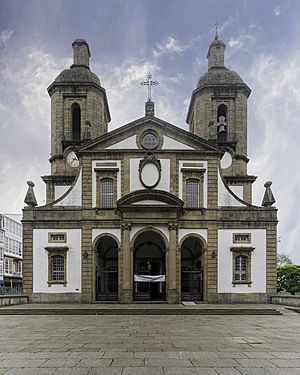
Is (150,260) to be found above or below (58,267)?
below

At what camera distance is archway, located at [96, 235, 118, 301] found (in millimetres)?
28523

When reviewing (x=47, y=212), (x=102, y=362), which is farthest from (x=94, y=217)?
(x=102, y=362)

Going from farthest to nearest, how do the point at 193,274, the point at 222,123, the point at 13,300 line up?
1. the point at 222,123
2. the point at 193,274
3. the point at 13,300

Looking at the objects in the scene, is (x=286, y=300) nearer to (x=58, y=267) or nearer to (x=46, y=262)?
(x=58, y=267)

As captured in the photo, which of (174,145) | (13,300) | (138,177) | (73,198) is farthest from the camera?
(174,145)

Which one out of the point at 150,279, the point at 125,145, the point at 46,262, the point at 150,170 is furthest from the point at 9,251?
the point at 150,170

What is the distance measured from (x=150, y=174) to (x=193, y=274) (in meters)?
7.98

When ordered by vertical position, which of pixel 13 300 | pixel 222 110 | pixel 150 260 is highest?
pixel 222 110

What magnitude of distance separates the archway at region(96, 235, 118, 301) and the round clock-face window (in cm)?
475

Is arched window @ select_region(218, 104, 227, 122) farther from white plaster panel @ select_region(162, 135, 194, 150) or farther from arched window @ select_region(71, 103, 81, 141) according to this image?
arched window @ select_region(71, 103, 81, 141)

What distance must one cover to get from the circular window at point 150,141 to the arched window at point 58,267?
9.71 meters

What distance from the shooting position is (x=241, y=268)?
28344mm

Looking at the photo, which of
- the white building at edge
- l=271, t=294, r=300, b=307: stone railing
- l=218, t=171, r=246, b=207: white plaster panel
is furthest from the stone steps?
the white building at edge

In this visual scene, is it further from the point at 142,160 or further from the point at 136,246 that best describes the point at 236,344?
the point at 136,246
